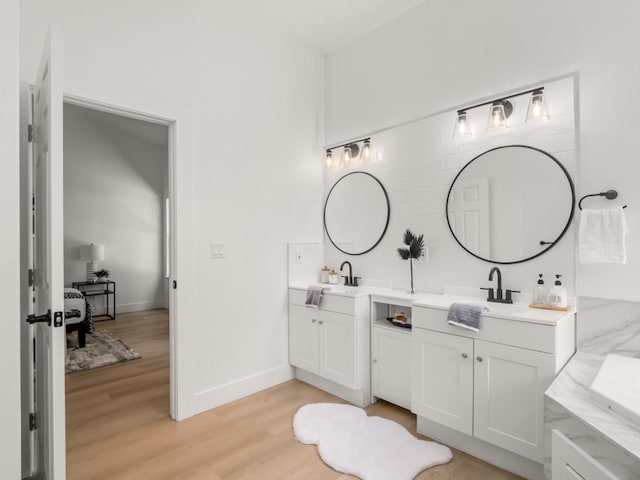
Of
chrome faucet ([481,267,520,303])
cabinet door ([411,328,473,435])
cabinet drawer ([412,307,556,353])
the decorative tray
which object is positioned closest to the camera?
cabinet drawer ([412,307,556,353])

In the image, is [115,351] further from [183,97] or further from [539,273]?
[539,273]

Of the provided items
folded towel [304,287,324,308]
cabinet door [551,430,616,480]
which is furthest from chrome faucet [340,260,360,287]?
cabinet door [551,430,616,480]

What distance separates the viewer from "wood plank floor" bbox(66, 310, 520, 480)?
1.98 m

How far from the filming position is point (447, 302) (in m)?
2.34

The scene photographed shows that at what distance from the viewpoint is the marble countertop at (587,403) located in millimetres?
1168

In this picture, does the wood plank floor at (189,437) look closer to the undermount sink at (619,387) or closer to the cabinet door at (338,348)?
the cabinet door at (338,348)

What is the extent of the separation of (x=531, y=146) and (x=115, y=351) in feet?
14.8

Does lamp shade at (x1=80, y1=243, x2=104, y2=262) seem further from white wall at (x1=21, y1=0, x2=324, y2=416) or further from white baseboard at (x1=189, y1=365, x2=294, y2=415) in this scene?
white baseboard at (x1=189, y1=365, x2=294, y2=415)

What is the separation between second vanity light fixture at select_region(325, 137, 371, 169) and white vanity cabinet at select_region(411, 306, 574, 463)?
4.92ft

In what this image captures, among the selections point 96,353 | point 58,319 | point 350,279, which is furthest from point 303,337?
point 96,353

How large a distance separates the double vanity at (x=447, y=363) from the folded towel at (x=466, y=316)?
0.04 m

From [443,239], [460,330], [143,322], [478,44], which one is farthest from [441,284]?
[143,322]

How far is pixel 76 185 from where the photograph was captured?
5.64 meters

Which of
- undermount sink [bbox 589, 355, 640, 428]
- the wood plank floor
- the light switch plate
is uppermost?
the light switch plate
